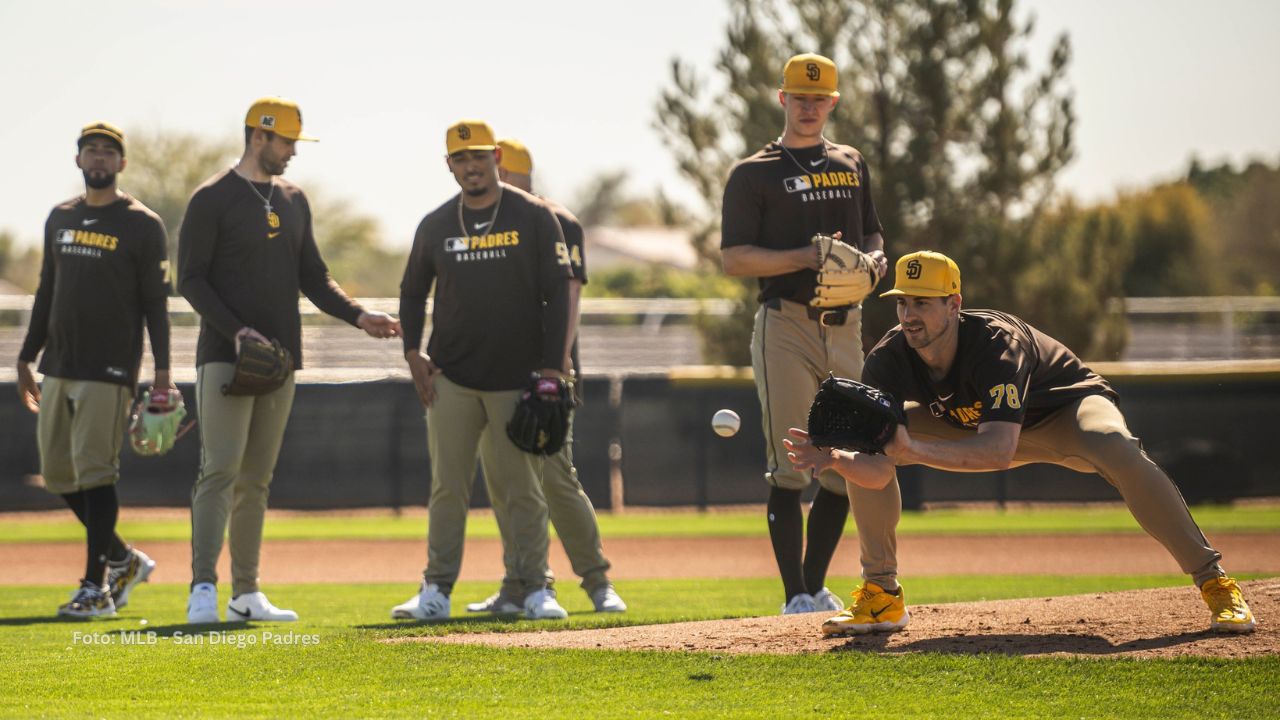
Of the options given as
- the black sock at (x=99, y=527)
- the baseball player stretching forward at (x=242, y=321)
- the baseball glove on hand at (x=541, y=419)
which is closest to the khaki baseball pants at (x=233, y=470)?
the baseball player stretching forward at (x=242, y=321)

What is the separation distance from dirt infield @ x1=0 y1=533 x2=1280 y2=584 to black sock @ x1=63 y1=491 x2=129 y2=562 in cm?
275

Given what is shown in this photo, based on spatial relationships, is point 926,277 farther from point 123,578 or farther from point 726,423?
point 123,578

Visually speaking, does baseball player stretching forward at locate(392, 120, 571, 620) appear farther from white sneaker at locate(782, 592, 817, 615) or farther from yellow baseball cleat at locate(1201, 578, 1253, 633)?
yellow baseball cleat at locate(1201, 578, 1253, 633)

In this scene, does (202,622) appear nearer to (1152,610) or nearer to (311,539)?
(1152,610)

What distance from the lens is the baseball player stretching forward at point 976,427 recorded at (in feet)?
17.9

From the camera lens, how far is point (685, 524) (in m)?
15.7

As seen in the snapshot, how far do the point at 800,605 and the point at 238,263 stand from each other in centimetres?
322

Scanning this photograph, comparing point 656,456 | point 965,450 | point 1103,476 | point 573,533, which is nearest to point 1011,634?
point 1103,476

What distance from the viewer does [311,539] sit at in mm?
14492

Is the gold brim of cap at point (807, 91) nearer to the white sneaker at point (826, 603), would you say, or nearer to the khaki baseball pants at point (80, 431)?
the white sneaker at point (826, 603)

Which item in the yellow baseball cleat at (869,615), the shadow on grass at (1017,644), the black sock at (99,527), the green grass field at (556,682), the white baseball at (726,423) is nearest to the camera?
the green grass field at (556,682)

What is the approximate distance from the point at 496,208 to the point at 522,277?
37 centimetres

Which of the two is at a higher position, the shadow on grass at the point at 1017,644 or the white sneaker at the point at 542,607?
the shadow on grass at the point at 1017,644

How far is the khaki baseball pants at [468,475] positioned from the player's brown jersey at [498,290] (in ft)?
0.35
